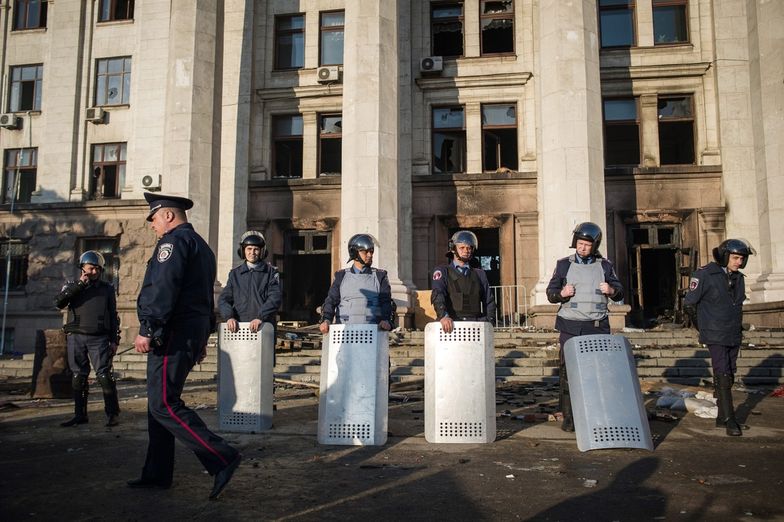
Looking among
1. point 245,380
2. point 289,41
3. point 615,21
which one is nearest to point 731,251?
point 245,380

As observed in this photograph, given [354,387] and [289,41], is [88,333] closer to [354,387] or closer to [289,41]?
[354,387]

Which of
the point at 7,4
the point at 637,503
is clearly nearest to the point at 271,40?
the point at 7,4

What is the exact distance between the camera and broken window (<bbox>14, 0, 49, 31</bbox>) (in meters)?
25.0

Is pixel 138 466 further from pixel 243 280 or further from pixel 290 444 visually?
pixel 243 280

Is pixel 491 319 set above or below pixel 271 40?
below

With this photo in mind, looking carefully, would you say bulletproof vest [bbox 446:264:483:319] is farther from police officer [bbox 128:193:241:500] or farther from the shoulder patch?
the shoulder patch

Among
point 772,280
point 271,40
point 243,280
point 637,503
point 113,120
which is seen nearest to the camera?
point 637,503

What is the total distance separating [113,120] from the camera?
23.8 metres

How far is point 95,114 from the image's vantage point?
77.1 feet

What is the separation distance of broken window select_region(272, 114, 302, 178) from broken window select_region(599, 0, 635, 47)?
1038 centimetres

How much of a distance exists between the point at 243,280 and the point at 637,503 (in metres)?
5.22

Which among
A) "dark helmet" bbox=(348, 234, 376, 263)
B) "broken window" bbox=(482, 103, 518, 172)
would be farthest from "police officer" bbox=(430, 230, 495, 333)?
"broken window" bbox=(482, 103, 518, 172)

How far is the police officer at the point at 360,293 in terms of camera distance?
293 inches

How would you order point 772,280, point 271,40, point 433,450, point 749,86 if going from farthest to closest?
point 271,40
point 749,86
point 772,280
point 433,450
